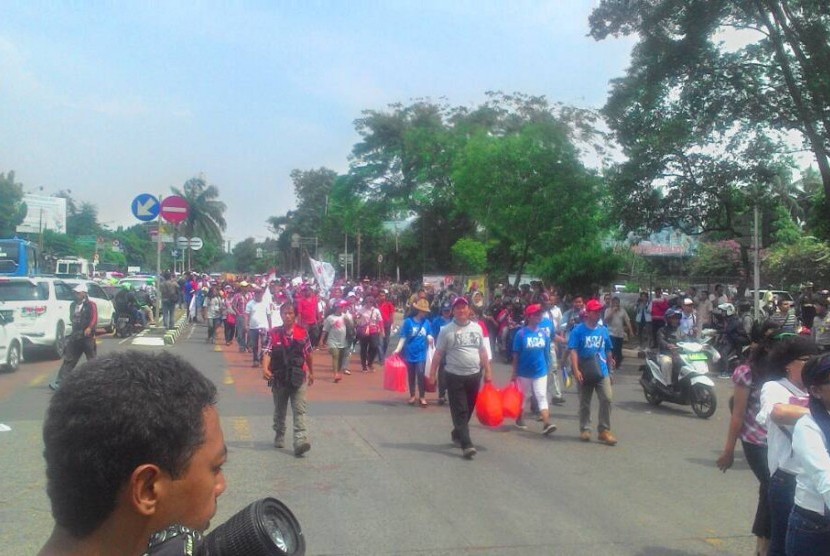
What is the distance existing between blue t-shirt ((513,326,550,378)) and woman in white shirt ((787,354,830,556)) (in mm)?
6370

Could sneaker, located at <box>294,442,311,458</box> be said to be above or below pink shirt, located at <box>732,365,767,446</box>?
below

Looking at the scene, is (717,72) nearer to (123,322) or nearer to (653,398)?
(653,398)

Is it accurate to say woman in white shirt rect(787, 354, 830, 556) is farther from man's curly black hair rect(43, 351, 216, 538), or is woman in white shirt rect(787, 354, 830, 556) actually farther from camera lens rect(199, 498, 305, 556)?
man's curly black hair rect(43, 351, 216, 538)

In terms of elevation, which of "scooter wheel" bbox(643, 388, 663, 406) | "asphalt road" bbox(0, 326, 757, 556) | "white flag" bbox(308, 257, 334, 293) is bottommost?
"asphalt road" bbox(0, 326, 757, 556)

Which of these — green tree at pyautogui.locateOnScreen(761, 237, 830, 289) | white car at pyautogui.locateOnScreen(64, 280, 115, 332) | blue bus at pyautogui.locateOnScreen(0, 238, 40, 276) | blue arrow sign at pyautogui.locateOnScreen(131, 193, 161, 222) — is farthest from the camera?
green tree at pyautogui.locateOnScreen(761, 237, 830, 289)

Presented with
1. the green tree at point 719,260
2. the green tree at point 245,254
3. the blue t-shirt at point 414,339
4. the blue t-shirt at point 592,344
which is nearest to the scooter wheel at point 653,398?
the blue t-shirt at point 592,344

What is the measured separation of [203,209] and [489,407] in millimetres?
73810

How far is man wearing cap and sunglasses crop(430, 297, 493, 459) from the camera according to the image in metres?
9.15

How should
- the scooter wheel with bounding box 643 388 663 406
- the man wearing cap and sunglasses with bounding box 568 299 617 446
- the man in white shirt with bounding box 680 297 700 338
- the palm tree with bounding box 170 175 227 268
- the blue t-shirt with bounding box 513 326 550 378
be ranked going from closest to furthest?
the man wearing cap and sunglasses with bounding box 568 299 617 446
the blue t-shirt with bounding box 513 326 550 378
the scooter wheel with bounding box 643 388 663 406
the man in white shirt with bounding box 680 297 700 338
the palm tree with bounding box 170 175 227 268

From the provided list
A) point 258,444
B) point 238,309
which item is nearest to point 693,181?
point 238,309

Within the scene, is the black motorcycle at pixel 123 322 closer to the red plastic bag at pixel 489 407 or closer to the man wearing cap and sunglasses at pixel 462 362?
the man wearing cap and sunglasses at pixel 462 362

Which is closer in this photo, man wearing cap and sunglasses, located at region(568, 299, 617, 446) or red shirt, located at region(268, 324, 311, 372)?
red shirt, located at region(268, 324, 311, 372)

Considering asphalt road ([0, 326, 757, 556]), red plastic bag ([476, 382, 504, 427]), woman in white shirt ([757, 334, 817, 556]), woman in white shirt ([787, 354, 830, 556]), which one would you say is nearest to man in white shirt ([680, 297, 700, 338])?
asphalt road ([0, 326, 757, 556])

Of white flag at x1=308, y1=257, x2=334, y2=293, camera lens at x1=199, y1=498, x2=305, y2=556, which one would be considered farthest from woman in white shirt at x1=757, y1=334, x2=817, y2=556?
white flag at x1=308, y1=257, x2=334, y2=293
